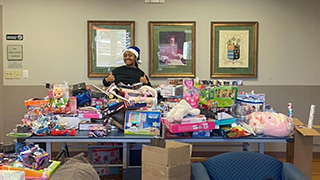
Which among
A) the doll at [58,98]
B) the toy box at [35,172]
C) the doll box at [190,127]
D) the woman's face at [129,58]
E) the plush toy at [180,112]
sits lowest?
the toy box at [35,172]

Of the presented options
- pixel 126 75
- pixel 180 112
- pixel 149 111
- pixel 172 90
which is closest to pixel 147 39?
pixel 126 75

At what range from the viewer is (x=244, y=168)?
89.4 inches

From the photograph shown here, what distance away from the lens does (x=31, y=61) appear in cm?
454

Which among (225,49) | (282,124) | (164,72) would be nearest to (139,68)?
(164,72)

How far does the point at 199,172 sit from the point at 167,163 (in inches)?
8.6

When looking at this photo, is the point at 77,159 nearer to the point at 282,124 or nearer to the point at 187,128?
the point at 187,128

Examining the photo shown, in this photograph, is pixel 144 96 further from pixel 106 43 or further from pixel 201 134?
pixel 106 43

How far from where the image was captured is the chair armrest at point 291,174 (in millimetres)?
2072

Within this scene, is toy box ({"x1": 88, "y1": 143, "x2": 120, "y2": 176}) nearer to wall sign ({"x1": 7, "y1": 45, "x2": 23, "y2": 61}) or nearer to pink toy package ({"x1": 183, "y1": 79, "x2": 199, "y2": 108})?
pink toy package ({"x1": 183, "y1": 79, "x2": 199, "y2": 108})

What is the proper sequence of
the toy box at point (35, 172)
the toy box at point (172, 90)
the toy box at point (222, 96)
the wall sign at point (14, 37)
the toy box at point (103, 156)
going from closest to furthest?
the toy box at point (35, 172), the toy box at point (222, 96), the toy box at point (172, 90), the toy box at point (103, 156), the wall sign at point (14, 37)

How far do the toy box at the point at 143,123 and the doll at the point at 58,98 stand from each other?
2.20 ft

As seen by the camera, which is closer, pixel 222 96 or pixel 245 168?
pixel 245 168

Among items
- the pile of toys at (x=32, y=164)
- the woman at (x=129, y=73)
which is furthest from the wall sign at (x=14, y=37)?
the pile of toys at (x=32, y=164)

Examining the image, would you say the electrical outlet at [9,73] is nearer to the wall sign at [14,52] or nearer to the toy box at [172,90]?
the wall sign at [14,52]
